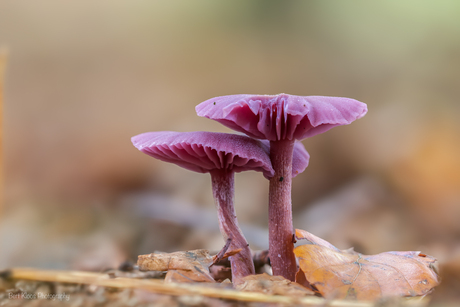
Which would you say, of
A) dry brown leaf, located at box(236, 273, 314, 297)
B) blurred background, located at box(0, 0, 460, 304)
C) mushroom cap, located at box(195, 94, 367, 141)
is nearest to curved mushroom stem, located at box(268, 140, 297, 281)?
mushroom cap, located at box(195, 94, 367, 141)

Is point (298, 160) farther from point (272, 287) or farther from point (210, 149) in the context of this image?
point (272, 287)

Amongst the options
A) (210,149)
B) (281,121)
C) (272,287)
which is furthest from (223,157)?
(272,287)

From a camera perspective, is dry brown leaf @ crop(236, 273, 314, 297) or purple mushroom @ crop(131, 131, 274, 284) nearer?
dry brown leaf @ crop(236, 273, 314, 297)

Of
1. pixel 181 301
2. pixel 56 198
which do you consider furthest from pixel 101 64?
pixel 181 301

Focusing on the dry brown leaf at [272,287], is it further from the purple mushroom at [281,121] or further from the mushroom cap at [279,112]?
the mushroom cap at [279,112]

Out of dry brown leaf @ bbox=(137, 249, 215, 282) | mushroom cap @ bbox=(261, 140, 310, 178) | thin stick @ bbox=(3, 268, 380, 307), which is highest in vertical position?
mushroom cap @ bbox=(261, 140, 310, 178)

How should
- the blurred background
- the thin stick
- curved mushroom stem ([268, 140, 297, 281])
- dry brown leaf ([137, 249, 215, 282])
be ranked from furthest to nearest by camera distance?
the blurred background < curved mushroom stem ([268, 140, 297, 281]) < dry brown leaf ([137, 249, 215, 282]) < the thin stick

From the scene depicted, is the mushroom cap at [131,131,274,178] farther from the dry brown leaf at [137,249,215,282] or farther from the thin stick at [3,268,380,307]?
the thin stick at [3,268,380,307]
